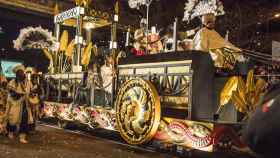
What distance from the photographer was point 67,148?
686cm

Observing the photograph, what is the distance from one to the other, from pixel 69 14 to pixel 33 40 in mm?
1590

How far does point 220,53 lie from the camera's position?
6098 millimetres

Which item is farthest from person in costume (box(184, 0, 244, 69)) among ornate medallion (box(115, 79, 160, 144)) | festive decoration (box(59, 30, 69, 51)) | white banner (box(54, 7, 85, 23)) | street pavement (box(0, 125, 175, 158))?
festive decoration (box(59, 30, 69, 51))

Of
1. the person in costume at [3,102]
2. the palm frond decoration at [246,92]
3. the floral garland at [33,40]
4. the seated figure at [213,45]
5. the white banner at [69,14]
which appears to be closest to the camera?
the palm frond decoration at [246,92]

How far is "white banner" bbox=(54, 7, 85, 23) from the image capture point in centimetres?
1040

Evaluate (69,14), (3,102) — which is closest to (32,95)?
(3,102)

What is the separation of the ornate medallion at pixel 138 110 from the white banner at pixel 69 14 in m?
4.18

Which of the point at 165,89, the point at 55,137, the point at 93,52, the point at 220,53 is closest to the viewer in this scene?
the point at 220,53

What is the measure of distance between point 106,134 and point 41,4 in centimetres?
825

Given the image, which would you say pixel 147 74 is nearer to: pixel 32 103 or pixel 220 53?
pixel 220 53

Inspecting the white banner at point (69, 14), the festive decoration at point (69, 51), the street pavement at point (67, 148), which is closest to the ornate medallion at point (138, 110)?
the street pavement at point (67, 148)

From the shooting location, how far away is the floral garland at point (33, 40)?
1127 centimetres

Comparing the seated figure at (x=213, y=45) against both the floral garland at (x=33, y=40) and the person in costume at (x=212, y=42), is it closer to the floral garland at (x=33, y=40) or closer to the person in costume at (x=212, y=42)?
the person in costume at (x=212, y=42)

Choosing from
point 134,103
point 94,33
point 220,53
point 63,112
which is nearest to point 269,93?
point 220,53
